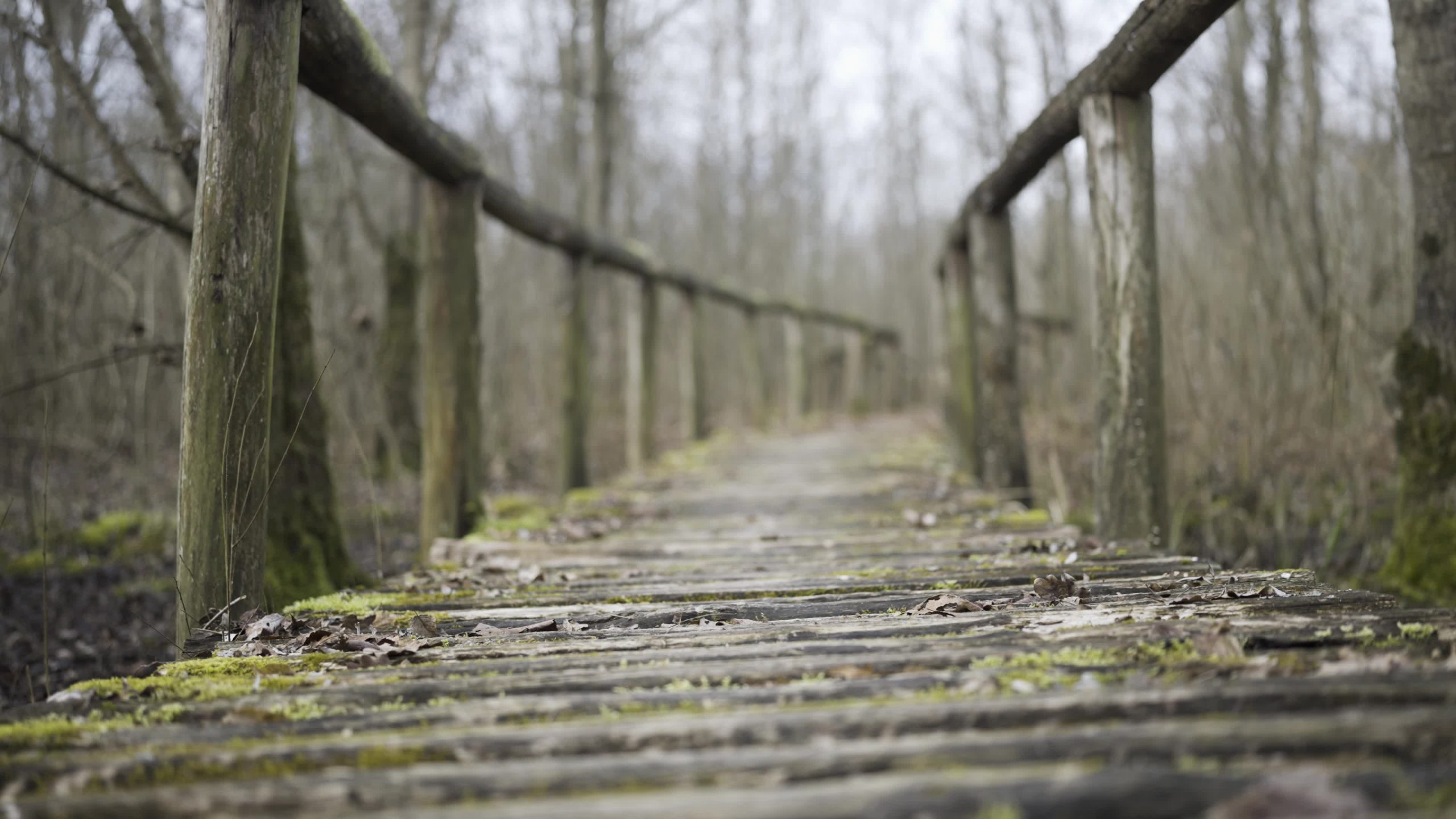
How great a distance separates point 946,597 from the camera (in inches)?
115

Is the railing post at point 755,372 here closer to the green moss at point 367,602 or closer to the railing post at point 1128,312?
the railing post at point 1128,312

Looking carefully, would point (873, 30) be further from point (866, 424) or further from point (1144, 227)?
point (1144, 227)

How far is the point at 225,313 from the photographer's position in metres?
2.73

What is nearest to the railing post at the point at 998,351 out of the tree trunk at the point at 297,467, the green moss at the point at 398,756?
the tree trunk at the point at 297,467

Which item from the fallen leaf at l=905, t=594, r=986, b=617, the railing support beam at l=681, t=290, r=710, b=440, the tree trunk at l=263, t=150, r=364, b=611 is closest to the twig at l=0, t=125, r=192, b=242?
the tree trunk at l=263, t=150, r=364, b=611

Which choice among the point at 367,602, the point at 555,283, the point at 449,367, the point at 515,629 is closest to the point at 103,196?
the point at 449,367

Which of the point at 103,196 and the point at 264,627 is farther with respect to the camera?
the point at 103,196

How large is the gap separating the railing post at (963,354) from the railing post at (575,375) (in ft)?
8.43

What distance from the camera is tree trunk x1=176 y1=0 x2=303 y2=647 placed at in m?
2.73

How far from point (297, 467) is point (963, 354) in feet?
14.8

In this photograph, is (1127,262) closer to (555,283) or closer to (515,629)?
(515,629)

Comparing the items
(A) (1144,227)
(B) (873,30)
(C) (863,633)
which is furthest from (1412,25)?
(B) (873,30)

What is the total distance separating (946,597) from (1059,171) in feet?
43.6

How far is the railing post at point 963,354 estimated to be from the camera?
702 centimetres
